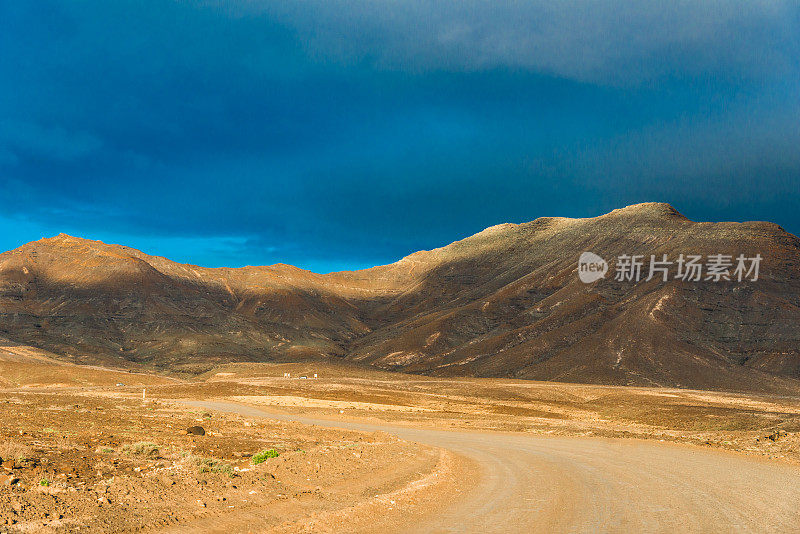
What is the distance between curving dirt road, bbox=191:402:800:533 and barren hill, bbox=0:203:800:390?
73.7 m

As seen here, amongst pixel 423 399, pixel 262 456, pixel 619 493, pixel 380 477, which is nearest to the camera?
pixel 619 493

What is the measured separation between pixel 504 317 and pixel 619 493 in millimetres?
131067

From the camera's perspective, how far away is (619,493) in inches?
553

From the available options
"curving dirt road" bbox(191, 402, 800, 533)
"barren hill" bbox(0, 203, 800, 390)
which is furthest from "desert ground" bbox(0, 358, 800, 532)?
"barren hill" bbox(0, 203, 800, 390)

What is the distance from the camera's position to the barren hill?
9912 cm

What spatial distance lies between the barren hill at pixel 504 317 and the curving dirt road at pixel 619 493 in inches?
2902

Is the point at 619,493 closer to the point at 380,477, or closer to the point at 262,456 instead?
the point at 380,477

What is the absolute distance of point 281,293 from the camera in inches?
7643

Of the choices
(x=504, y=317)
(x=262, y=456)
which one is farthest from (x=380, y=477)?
(x=504, y=317)

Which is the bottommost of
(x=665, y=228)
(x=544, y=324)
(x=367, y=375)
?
(x=367, y=375)

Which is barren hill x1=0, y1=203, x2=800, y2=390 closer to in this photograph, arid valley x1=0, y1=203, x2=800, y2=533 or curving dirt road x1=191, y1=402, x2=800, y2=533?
arid valley x1=0, y1=203, x2=800, y2=533

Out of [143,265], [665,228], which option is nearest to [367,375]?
[665,228]

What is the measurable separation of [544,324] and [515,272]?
61.7 m

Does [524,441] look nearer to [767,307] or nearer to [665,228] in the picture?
[767,307]
